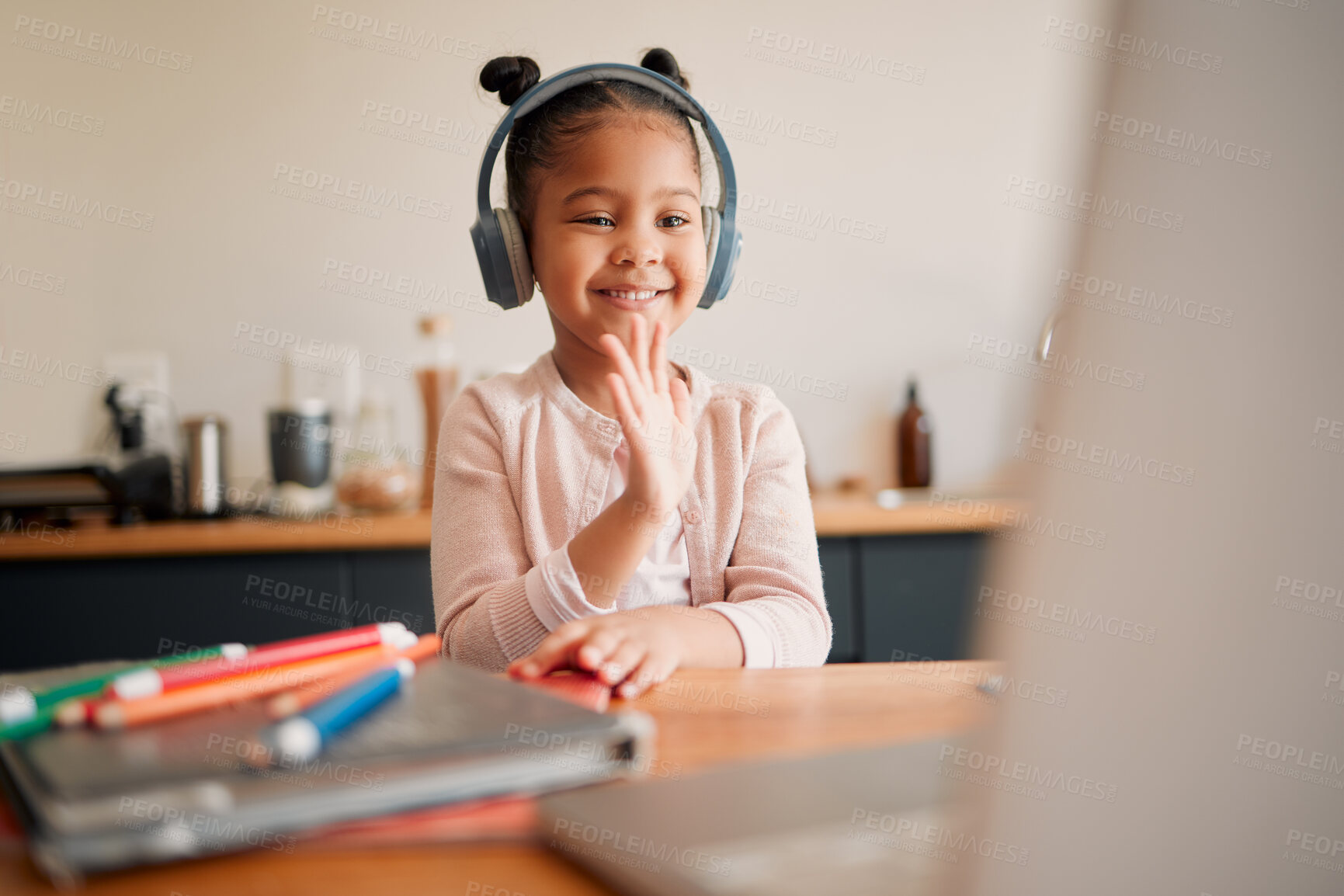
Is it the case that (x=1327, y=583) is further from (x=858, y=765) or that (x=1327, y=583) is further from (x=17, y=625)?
(x=17, y=625)

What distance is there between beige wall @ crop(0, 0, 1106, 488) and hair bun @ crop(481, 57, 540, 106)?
3.53 feet

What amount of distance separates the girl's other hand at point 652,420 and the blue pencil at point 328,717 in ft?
1.27

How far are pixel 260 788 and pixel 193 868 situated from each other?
32 millimetres

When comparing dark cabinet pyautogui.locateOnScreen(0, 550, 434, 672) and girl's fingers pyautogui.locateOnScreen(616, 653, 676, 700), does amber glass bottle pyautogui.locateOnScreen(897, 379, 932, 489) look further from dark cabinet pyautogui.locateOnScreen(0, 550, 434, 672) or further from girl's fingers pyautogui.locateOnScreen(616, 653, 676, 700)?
girl's fingers pyautogui.locateOnScreen(616, 653, 676, 700)

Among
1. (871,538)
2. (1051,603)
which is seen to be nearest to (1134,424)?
(1051,603)

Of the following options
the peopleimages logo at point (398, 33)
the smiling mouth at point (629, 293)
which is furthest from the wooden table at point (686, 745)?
the peopleimages logo at point (398, 33)

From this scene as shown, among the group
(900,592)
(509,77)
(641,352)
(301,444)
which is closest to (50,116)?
(301,444)

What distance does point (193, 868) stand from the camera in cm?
33

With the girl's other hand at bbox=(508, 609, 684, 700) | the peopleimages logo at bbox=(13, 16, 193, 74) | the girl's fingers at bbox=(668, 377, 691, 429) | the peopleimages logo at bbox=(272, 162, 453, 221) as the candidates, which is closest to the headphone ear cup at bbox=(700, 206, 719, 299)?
the girl's fingers at bbox=(668, 377, 691, 429)

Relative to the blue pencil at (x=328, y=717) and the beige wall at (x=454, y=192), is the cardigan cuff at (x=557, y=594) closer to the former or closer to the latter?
the blue pencil at (x=328, y=717)

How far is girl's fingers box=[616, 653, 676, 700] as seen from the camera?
64cm

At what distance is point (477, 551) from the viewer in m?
1.04

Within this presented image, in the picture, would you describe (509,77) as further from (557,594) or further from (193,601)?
(193,601)

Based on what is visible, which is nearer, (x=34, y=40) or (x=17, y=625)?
(x=17, y=625)
